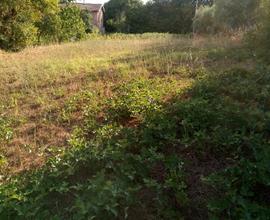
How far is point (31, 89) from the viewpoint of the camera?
24.2ft

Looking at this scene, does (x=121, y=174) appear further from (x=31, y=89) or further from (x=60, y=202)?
(x=31, y=89)

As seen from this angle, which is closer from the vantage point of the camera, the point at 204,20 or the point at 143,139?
the point at 143,139

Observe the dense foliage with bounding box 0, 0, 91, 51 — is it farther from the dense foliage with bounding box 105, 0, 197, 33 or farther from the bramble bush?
the dense foliage with bounding box 105, 0, 197, 33

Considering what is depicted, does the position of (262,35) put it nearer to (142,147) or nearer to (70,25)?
(142,147)

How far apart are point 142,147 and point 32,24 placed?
1582 centimetres

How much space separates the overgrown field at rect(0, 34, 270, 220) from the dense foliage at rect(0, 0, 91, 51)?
10.8 meters

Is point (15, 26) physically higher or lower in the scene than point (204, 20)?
higher

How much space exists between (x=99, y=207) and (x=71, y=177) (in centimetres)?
69

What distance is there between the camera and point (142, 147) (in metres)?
4.50

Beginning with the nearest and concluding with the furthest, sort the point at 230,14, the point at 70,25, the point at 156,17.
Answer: the point at 230,14 → the point at 70,25 → the point at 156,17

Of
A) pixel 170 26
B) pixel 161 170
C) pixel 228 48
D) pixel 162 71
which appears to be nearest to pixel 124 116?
pixel 161 170

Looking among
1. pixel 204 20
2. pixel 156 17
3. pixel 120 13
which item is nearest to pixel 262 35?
pixel 204 20

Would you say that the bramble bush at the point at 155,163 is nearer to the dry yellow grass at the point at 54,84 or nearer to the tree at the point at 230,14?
the dry yellow grass at the point at 54,84

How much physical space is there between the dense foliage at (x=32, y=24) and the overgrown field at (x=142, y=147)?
10.8 m
